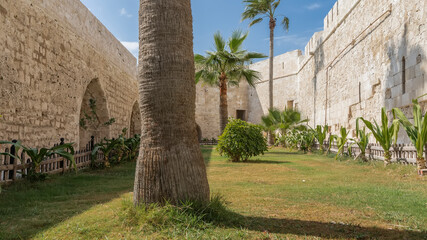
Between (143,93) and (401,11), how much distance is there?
23.9 feet

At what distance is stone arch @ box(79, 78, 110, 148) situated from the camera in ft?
31.1

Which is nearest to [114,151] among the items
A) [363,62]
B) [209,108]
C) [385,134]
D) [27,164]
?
[27,164]

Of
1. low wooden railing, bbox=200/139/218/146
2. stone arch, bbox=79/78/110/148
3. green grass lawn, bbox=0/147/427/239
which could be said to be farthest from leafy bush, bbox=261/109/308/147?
green grass lawn, bbox=0/147/427/239

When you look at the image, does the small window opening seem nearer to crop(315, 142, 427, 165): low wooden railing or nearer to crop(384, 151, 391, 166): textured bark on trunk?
crop(315, 142, 427, 165): low wooden railing

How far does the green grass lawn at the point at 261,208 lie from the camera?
2.45m

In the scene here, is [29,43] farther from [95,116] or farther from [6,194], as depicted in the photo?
[95,116]

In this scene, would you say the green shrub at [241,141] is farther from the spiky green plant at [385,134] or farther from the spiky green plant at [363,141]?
the spiky green plant at [385,134]

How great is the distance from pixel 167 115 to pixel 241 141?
20.2 feet

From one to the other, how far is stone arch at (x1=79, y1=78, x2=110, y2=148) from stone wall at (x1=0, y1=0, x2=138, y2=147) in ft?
0.18

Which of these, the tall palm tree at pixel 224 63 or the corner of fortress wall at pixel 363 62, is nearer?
the corner of fortress wall at pixel 363 62

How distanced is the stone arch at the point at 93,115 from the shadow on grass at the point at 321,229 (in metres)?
7.90

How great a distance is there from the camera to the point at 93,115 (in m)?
9.85

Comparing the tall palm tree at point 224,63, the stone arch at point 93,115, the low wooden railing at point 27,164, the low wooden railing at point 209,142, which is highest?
the tall palm tree at point 224,63

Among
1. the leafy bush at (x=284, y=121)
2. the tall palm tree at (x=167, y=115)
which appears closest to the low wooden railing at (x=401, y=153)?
the tall palm tree at (x=167, y=115)
